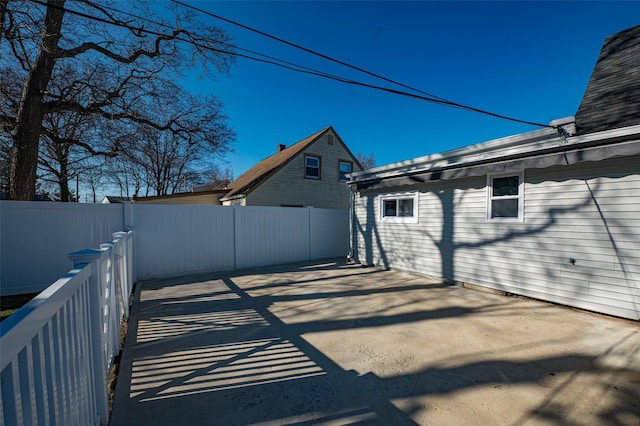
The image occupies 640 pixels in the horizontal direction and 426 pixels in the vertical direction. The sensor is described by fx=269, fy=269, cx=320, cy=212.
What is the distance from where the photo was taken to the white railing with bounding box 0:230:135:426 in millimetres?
851

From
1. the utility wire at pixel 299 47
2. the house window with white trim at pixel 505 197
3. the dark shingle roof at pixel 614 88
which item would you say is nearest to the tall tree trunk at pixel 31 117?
the utility wire at pixel 299 47

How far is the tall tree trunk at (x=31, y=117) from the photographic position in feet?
23.1

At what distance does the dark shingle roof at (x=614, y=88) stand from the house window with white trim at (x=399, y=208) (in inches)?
139

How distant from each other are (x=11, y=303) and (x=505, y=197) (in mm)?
9884

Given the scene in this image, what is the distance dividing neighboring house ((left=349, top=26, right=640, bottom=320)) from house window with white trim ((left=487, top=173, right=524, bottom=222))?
0.06ft

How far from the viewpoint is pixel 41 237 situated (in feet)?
18.8

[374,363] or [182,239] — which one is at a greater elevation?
[182,239]

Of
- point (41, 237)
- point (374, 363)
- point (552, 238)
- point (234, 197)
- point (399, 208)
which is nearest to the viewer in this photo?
point (374, 363)

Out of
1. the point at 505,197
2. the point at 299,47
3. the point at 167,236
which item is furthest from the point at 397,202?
the point at 167,236

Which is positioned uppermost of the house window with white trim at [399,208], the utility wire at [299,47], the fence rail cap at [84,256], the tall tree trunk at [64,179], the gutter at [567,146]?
the utility wire at [299,47]

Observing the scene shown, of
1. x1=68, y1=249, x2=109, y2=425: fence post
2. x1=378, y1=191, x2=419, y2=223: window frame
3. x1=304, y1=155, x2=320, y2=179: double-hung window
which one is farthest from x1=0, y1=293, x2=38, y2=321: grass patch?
x1=304, y1=155, x2=320, y2=179: double-hung window

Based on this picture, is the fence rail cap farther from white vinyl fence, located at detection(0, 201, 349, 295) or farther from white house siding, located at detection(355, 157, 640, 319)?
white house siding, located at detection(355, 157, 640, 319)

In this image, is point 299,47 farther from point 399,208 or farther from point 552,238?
point 552,238

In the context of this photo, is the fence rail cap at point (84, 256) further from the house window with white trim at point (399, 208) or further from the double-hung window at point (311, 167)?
the double-hung window at point (311, 167)
